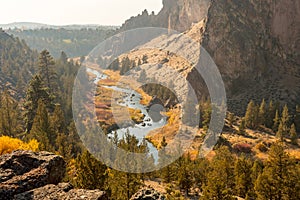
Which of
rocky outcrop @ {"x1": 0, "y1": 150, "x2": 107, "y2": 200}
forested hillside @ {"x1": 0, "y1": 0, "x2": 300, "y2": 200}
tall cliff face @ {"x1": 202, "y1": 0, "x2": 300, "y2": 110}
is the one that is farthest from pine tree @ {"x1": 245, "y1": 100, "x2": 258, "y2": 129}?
rocky outcrop @ {"x1": 0, "y1": 150, "x2": 107, "y2": 200}

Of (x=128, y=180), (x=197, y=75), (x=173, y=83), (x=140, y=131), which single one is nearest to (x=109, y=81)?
(x=173, y=83)

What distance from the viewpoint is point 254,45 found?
140 metres

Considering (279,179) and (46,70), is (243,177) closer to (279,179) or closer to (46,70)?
(279,179)

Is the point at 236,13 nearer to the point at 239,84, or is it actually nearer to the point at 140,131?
the point at 239,84

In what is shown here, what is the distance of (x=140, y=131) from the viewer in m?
100

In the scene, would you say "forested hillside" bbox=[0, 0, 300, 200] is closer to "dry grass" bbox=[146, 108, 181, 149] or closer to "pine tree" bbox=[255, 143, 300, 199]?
"pine tree" bbox=[255, 143, 300, 199]

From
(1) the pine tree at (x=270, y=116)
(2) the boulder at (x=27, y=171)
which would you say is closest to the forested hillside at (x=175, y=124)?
(2) the boulder at (x=27, y=171)

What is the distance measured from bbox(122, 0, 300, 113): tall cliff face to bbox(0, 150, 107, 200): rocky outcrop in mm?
110170

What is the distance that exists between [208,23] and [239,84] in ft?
119

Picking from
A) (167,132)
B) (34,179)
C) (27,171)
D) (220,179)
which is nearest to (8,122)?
(167,132)

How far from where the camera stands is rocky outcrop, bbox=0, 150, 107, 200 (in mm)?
17531

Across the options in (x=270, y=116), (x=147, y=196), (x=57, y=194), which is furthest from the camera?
(x=270, y=116)

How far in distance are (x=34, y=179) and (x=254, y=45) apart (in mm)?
137518

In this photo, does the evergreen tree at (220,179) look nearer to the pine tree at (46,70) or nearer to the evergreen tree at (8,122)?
the evergreen tree at (8,122)
